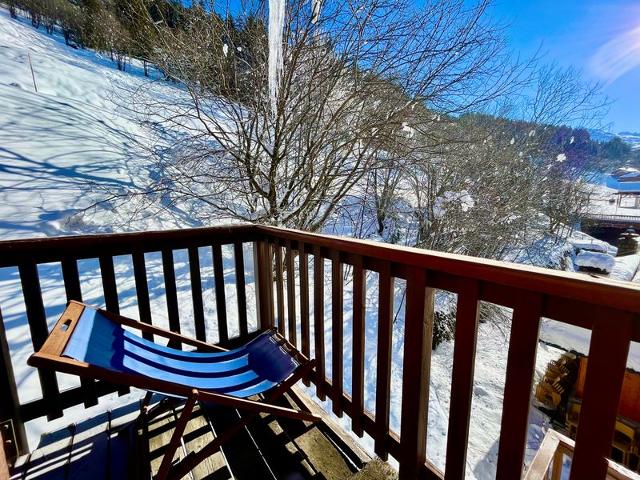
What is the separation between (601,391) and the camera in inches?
29.9

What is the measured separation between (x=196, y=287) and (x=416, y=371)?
162cm

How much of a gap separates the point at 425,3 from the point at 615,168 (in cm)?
1277

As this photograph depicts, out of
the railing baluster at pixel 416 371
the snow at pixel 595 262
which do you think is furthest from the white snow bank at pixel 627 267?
the railing baluster at pixel 416 371

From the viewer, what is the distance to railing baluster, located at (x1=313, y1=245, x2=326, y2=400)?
181 cm

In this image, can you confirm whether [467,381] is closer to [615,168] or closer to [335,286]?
[335,286]

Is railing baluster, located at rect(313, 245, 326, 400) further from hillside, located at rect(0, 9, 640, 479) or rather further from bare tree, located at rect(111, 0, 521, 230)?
bare tree, located at rect(111, 0, 521, 230)

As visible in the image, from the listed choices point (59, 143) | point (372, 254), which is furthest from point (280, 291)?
point (59, 143)

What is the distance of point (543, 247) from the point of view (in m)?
9.46

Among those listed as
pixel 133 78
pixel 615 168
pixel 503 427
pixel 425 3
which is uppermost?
pixel 133 78

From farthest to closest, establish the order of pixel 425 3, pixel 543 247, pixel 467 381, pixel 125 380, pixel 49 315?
pixel 543 247 → pixel 425 3 → pixel 49 315 → pixel 125 380 → pixel 467 381

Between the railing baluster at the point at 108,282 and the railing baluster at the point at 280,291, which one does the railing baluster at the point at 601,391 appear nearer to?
the railing baluster at the point at 280,291

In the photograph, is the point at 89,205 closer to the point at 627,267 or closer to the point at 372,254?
the point at 372,254

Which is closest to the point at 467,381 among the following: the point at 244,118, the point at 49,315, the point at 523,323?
the point at 523,323

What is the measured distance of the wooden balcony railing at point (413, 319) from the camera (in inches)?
30.1
